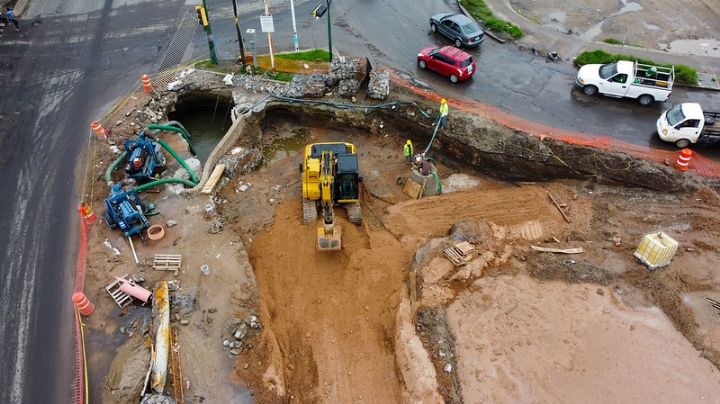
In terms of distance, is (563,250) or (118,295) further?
(563,250)

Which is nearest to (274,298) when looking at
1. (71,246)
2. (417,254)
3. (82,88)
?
(417,254)

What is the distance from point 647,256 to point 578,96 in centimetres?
980

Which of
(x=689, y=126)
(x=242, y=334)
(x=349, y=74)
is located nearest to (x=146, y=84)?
(x=349, y=74)

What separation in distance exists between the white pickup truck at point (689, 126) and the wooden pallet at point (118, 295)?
69.7ft

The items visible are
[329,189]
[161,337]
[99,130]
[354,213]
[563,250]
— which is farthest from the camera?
[99,130]

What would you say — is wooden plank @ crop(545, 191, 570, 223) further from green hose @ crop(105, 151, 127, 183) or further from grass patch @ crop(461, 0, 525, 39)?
green hose @ crop(105, 151, 127, 183)

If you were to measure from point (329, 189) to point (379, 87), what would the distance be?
7792mm

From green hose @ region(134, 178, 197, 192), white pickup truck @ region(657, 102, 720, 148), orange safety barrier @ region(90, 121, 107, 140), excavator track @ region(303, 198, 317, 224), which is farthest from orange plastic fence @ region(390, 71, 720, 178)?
orange safety barrier @ region(90, 121, 107, 140)

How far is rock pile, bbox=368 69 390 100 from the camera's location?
23078mm

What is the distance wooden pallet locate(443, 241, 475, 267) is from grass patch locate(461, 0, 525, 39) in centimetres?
1537

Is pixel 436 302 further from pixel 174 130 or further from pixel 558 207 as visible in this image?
pixel 174 130

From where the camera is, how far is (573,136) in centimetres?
2139

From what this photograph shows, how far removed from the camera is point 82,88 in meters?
24.6

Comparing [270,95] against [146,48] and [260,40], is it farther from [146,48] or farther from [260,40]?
[146,48]
